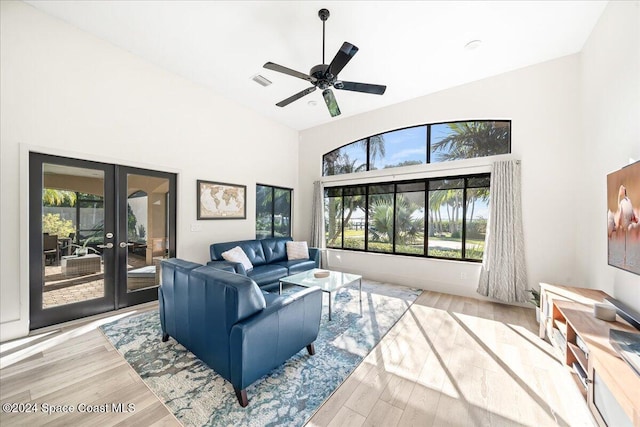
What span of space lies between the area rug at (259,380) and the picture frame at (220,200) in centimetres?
177

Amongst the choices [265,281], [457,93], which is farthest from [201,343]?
[457,93]

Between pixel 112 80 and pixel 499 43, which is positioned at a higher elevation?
pixel 499 43

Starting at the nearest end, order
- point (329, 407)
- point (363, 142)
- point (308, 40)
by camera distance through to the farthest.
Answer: point (329, 407) < point (308, 40) < point (363, 142)

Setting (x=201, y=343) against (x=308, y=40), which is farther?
(x=308, y=40)

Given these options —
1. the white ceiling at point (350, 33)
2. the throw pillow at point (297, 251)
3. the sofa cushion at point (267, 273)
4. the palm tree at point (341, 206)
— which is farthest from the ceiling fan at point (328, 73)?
the throw pillow at point (297, 251)

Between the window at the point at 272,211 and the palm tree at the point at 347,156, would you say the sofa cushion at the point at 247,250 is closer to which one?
the window at the point at 272,211

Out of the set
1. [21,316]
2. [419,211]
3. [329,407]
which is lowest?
[329,407]

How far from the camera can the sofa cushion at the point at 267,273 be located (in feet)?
12.3

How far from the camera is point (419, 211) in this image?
4.54m

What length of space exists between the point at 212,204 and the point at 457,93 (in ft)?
15.5

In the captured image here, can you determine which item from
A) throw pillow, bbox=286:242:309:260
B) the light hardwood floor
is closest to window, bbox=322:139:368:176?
throw pillow, bbox=286:242:309:260

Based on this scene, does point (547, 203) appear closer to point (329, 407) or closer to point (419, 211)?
point (419, 211)

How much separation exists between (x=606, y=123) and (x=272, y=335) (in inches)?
152

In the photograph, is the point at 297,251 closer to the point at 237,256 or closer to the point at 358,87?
the point at 237,256
